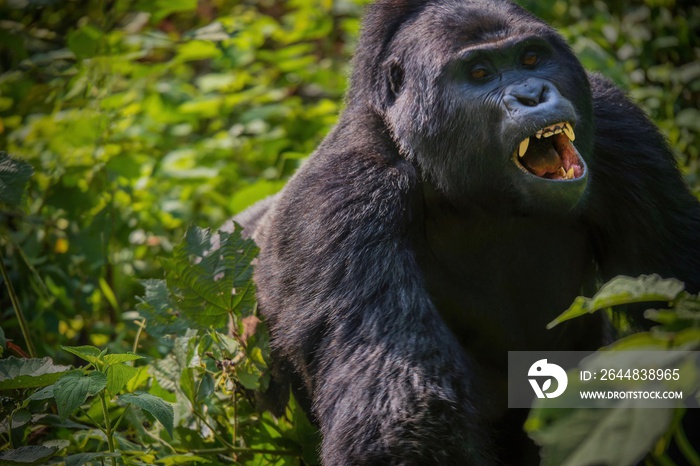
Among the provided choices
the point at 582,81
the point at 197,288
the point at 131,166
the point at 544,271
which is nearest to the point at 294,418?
the point at 197,288

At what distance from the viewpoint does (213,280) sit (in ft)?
13.0

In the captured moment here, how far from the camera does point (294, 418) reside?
4.04 metres

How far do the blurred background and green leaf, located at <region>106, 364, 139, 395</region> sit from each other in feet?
4.39

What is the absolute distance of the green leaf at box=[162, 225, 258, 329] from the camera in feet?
13.0

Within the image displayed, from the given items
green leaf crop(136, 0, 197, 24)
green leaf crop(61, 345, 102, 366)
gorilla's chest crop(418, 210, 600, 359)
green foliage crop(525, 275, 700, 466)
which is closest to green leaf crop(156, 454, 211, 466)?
green leaf crop(61, 345, 102, 366)

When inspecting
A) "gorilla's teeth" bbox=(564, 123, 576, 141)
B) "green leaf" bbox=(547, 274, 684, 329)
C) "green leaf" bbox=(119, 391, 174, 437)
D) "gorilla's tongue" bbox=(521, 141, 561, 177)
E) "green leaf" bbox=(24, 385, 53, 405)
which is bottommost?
"green leaf" bbox=(119, 391, 174, 437)

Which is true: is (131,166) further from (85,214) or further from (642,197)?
(642,197)

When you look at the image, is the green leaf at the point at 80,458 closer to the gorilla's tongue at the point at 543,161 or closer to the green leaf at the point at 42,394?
the green leaf at the point at 42,394

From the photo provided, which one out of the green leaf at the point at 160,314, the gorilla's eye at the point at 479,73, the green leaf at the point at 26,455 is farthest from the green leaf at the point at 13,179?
the gorilla's eye at the point at 479,73

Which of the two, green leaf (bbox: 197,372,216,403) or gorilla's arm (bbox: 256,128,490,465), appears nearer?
gorilla's arm (bbox: 256,128,490,465)

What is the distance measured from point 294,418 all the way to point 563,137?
1.88m

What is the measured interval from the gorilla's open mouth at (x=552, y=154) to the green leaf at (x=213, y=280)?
1.38 meters

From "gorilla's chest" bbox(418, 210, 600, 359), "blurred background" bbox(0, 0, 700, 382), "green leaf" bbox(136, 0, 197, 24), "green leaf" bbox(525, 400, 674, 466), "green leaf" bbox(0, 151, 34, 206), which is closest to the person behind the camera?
"green leaf" bbox(525, 400, 674, 466)

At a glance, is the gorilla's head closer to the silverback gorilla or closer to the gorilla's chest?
the silverback gorilla
